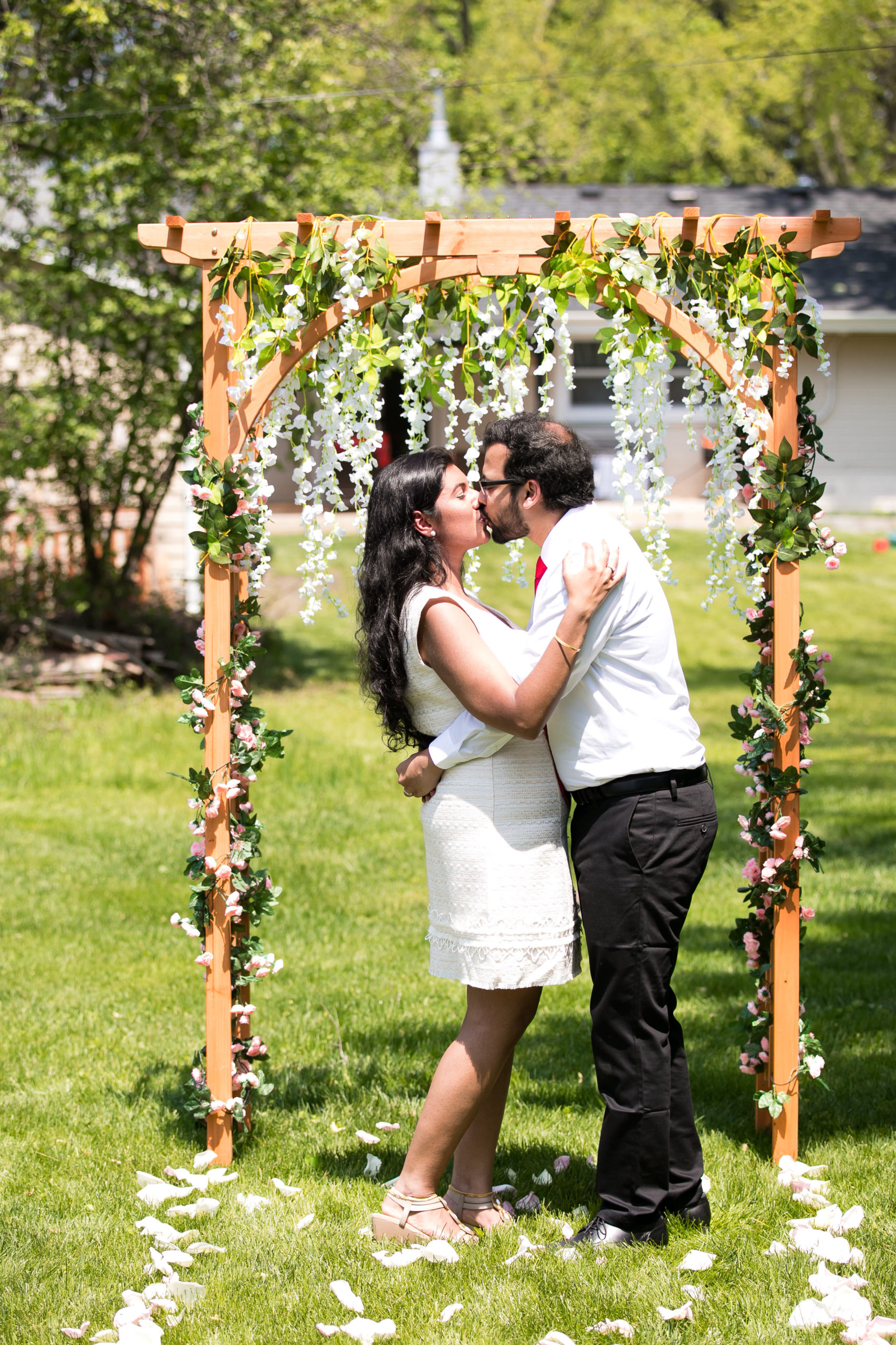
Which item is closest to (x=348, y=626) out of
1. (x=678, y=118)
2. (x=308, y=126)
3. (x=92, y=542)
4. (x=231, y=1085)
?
(x=92, y=542)

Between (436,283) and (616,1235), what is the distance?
2.51 meters

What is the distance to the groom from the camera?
2986mm

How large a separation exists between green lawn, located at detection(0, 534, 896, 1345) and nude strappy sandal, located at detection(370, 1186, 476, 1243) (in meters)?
0.06

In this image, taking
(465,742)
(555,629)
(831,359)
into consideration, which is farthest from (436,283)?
(831,359)

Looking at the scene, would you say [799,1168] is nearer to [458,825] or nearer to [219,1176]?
[458,825]

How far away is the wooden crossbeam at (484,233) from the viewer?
345 centimetres

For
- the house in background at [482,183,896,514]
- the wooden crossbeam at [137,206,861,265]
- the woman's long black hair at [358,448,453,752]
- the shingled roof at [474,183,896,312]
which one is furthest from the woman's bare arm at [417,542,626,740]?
the shingled roof at [474,183,896,312]

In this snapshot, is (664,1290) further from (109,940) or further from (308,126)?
(308,126)

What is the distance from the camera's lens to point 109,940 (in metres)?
5.76

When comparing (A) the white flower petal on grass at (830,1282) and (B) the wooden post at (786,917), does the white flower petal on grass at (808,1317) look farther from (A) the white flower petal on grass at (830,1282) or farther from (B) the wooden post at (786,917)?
(B) the wooden post at (786,917)

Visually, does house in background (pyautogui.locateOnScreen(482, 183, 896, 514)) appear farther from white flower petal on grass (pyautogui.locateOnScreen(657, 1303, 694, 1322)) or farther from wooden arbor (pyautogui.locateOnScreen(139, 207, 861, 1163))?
white flower petal on grass (pyautogui.locateOnScreen(657, 1303, 694, 1322))

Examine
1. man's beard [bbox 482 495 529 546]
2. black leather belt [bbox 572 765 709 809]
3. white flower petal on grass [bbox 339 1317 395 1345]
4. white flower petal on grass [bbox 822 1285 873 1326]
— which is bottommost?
white flower petal on grass [bbox 339 1317 395 1345]

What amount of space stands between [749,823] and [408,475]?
149cm

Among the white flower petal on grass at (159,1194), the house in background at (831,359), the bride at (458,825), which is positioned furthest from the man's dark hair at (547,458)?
the house in background at (831,359)
